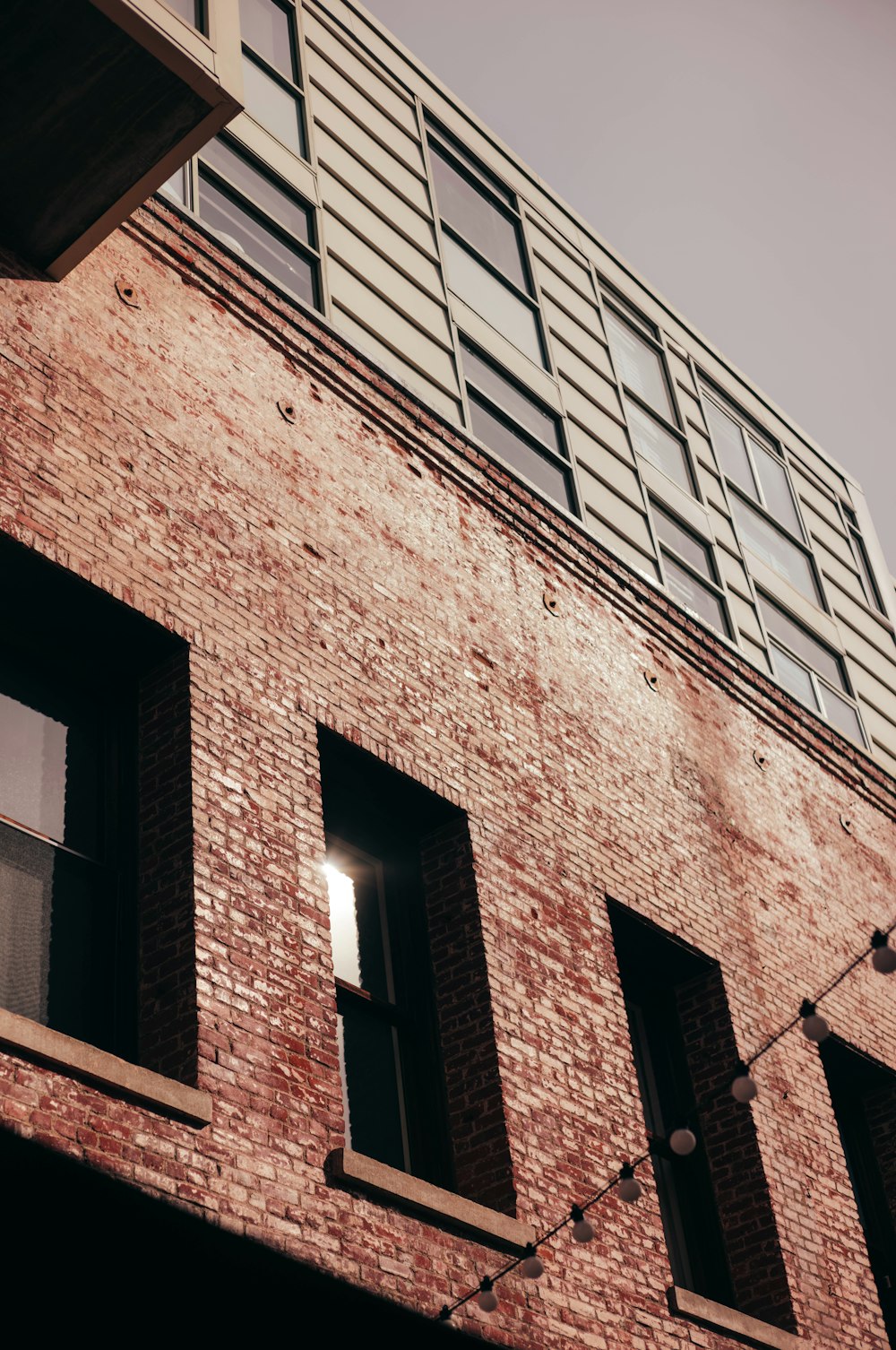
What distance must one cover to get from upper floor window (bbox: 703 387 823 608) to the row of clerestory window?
26 millimetres

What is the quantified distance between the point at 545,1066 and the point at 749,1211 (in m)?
2.57

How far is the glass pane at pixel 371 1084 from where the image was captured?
931cm

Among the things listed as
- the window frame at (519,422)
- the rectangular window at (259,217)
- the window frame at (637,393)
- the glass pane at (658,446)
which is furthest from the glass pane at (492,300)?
the rectangular window at (259,217)

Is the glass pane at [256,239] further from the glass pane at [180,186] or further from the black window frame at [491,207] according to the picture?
the black window frame at [491,207]

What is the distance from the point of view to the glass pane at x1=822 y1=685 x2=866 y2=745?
720 inches

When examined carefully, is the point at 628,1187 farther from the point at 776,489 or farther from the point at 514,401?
the point at 776,489

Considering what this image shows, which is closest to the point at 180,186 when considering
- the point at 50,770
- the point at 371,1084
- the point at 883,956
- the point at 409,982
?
the point at 50,770

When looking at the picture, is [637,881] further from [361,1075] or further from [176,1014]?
[176,1014]

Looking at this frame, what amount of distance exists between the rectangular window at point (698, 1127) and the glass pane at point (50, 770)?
14.5 ft

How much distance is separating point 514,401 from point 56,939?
8.68 m

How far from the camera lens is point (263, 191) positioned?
13438 mm

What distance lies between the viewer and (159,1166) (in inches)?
286

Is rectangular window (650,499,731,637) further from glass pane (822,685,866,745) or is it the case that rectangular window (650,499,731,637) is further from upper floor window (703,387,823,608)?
glass pane (822,685,866,745)

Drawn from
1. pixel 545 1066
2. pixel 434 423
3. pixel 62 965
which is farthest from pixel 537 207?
pixel 62 965
